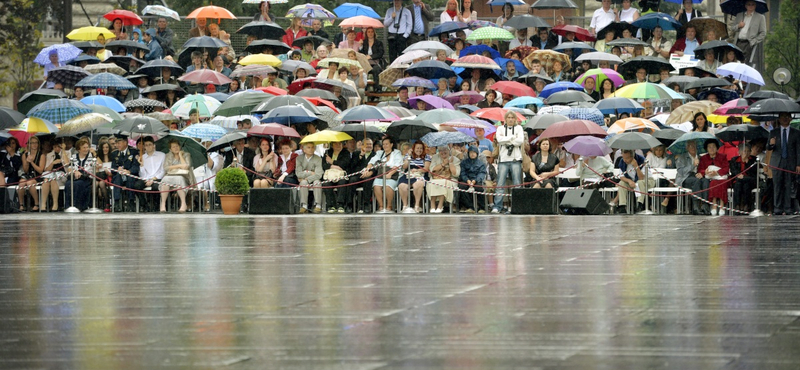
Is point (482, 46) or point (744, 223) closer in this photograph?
point (744, 223)

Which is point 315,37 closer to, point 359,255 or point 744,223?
point 744,223

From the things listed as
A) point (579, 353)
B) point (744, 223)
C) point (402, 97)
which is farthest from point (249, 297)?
point (402, 97)

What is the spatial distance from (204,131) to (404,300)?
14715 mm

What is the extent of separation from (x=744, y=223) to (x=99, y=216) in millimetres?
10907

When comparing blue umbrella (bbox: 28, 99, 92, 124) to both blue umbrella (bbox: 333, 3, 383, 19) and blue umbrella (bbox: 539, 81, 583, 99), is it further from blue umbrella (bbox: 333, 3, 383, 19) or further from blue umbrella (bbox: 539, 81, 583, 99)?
blue umbrella (bbox: 333, 3, 383, 19)

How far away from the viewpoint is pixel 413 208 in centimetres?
2420

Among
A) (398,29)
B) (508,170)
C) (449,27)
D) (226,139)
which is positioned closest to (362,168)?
(226,139)

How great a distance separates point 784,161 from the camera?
2252 cm

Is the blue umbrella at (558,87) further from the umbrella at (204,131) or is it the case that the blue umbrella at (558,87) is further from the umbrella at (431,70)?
the umbrella at (204,131)

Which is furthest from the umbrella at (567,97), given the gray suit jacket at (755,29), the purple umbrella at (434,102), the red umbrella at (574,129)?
the gray suit jacket at (755,29)

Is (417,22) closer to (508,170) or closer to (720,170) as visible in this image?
(508,170)

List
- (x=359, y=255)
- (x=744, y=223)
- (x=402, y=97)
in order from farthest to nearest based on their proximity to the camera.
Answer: (x=402, y=97) → (x=744, y=223) → (x=359, y=255)

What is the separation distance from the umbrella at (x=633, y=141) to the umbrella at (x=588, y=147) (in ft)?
0.64

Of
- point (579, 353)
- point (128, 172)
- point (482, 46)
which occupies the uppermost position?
point (482, 46)
